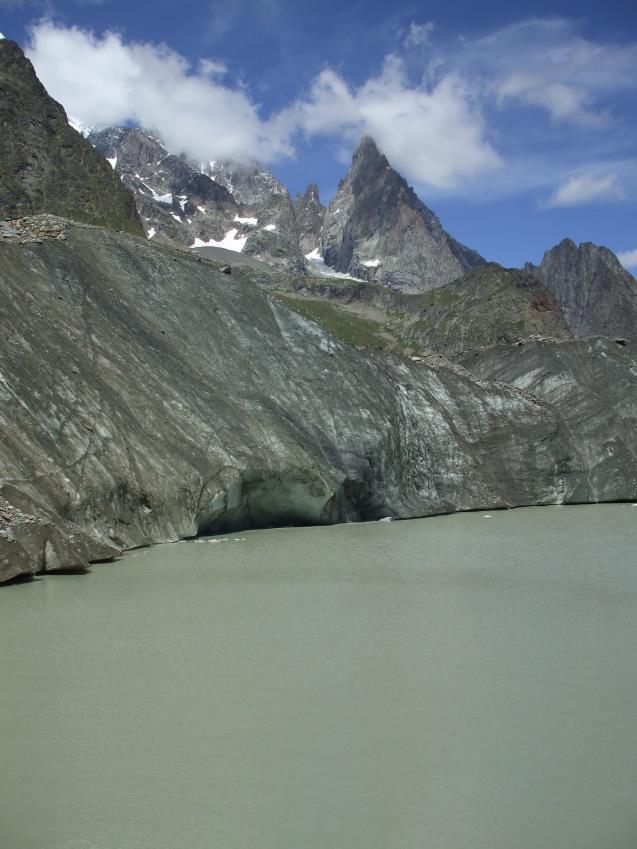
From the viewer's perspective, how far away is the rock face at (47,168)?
5728 cm

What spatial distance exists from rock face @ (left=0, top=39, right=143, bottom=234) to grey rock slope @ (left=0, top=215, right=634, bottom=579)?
84.5 ft

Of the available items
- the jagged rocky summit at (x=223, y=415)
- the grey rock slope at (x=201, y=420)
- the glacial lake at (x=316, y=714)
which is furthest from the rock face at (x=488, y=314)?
the glacial lake at (x=316, y=714)

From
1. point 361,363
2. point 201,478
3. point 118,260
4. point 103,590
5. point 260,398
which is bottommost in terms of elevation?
point 103,590

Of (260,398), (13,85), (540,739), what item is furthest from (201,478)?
(13,85)

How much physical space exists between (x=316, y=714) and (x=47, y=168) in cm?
5745

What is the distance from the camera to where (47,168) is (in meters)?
60.4

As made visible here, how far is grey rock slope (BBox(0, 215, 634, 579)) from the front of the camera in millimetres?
21469

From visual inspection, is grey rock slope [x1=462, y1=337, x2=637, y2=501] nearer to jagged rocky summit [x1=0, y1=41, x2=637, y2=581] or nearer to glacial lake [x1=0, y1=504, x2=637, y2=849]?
jagged rocky summit [x1=0, y1=41, x2=637, y2=581]

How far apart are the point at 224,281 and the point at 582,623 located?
2454cm

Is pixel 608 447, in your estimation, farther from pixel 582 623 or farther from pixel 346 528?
pixel 582 623

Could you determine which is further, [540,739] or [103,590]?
[103,590]

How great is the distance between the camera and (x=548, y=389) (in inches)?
1971

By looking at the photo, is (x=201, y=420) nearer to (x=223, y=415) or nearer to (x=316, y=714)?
(x=223, y=415)

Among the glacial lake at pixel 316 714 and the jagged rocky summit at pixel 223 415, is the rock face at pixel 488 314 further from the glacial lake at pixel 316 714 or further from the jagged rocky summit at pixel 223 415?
the glacial lake at pixel 316 714
